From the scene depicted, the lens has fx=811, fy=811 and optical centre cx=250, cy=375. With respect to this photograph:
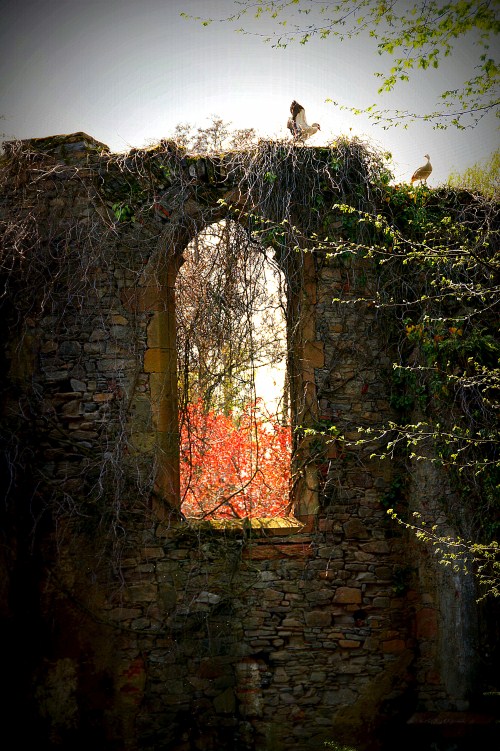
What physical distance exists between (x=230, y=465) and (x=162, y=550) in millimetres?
1749

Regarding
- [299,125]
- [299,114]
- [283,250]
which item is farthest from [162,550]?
[299,114]

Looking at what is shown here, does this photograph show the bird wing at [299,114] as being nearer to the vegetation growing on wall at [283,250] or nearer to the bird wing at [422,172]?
the vegetation growing on wall at [283,250]

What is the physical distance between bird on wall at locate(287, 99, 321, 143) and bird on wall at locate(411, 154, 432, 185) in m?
0.96

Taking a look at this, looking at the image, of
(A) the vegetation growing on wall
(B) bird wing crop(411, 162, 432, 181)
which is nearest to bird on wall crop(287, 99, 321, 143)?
(A) the vegetation growing on wall

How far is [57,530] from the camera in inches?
260

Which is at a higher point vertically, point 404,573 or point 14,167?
point 14,167

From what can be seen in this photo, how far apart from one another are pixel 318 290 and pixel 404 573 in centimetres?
253

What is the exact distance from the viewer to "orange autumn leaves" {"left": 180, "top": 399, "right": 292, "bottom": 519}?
275 inches

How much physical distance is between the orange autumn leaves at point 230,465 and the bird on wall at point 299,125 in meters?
2.42

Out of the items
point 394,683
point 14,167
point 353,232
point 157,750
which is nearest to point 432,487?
point 394,683

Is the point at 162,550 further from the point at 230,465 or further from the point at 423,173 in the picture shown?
the point at 423,173

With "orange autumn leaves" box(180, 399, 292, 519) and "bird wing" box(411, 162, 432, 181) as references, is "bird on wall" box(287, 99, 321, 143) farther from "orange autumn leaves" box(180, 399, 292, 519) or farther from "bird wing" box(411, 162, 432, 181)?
"orange autumn leaves" box(180, 399, 292, 519)

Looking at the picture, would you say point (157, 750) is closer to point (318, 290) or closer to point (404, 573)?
point (404, 573)

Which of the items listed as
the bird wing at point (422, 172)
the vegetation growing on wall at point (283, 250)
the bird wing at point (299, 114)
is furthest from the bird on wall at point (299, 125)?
the bird wing at point (422, 172)
